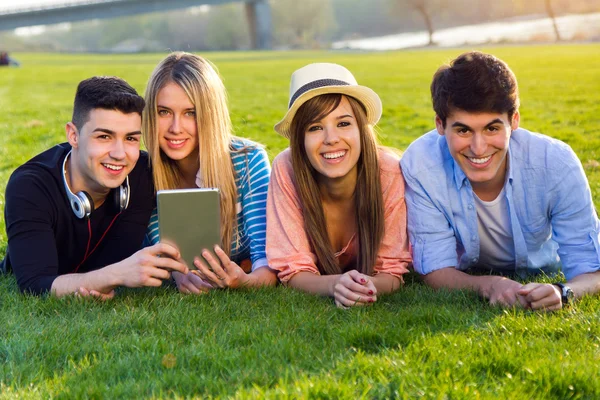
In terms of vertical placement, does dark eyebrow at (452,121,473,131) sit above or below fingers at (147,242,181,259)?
above

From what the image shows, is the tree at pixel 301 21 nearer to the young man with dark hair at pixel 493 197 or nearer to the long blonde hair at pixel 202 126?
the long blonde hair at pixel 202 126

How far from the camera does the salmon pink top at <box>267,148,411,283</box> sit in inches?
177

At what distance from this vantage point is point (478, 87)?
4.00 metres

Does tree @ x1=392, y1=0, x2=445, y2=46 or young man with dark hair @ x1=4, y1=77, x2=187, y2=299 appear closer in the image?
young man with dark hair @ x1=4, y1=77, x2=187, y2=299

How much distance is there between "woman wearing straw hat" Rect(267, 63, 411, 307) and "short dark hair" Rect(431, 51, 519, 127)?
0.45 meters

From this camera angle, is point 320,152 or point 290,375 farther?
point 320,152

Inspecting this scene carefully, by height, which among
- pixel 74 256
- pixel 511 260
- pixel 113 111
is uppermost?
pixel 113 111

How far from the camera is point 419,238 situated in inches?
174

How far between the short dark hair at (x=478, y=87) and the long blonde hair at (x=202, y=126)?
149 centimetres

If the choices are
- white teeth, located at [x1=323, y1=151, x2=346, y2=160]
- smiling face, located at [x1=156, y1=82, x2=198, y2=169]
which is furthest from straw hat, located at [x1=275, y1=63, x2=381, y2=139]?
smiling face, located at [x1=156, y1=82, x2=198, y2=169]

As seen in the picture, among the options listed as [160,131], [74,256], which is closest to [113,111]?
[160,131]

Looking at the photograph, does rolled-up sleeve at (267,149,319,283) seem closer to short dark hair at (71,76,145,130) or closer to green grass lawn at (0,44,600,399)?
green grass lawn at (0,44,600,399)

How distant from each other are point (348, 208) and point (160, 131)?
4.32ft

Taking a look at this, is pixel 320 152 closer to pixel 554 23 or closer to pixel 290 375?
pixel 290 375
